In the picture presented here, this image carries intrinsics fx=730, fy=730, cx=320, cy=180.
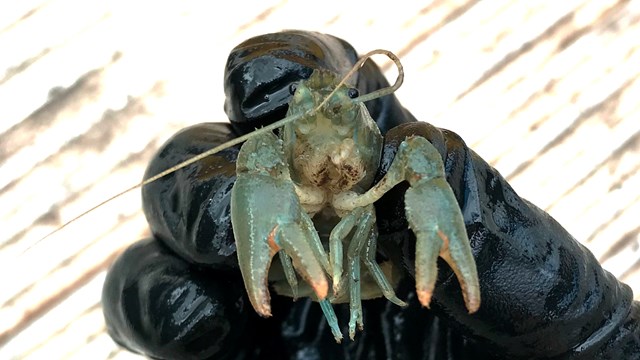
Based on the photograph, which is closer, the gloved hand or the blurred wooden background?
the gloved hand

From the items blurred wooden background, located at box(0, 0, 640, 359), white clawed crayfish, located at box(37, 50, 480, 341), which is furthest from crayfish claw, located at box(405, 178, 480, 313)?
blurred wooden background, located at box(0, 0, 640, 359)

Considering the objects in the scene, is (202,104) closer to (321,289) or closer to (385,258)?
(385,258)

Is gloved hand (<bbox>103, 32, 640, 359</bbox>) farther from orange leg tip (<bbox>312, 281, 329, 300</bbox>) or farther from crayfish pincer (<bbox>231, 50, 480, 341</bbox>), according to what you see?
orange leg tip (<bbox>312, 281, 329, 300</bbox>)

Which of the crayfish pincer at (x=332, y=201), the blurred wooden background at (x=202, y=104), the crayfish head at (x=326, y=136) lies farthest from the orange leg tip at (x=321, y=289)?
the blurred wooden background at (x=202, y=104)

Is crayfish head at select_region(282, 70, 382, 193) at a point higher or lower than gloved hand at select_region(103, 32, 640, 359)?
higher

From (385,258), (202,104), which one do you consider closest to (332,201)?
(385,258)

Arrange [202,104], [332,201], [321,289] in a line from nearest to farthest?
[321,289] → [332,201] → [202,104]

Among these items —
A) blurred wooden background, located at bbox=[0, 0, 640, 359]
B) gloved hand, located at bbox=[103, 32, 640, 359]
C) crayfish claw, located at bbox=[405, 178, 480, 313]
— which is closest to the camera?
crayfish claw, located at bbox=[405, 178, 480, 313]
